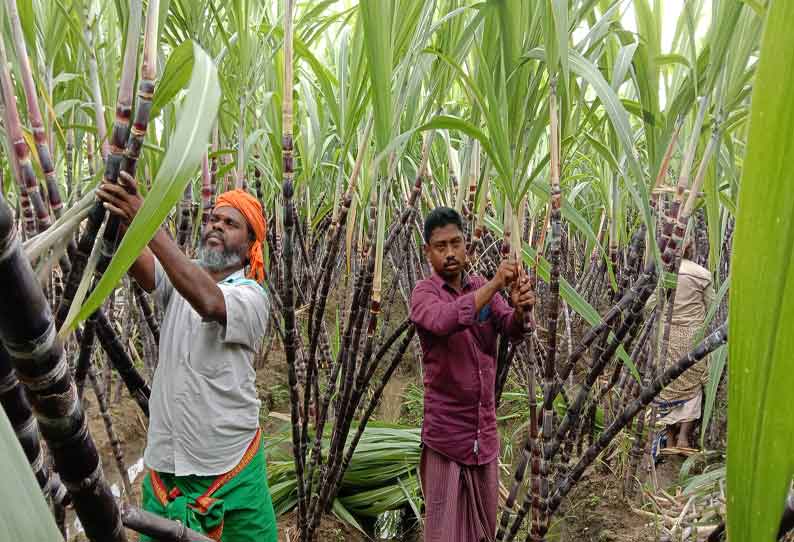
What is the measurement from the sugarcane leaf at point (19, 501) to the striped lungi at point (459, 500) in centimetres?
141

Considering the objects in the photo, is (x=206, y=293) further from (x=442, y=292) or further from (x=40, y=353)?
(x=40, y=353)

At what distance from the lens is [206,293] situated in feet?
3.33

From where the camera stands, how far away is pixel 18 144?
1.95 ft

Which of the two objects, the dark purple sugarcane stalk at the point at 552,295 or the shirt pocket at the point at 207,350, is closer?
the dark purple sugarcane stalk at the point at 552,295

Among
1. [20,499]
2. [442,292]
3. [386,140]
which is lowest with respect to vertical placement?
[442,292]

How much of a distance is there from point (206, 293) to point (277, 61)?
0.69 meters

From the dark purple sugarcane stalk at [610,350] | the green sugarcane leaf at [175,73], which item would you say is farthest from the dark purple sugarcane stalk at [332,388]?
the green sugarcane leaf at [175,73]

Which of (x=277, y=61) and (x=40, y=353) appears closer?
(x=40, y=353)

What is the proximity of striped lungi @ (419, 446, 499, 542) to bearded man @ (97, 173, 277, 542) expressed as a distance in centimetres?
43

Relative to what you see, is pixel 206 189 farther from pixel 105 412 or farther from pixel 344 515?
pixel 344 515

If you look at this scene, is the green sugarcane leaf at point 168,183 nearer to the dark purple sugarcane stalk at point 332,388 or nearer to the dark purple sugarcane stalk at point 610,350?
the dark purple sugarcane stalk at point 610,350

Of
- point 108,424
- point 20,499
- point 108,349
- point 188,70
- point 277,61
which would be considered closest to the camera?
point 20,499

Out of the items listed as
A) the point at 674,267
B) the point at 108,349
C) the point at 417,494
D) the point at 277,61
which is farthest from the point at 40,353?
the point at 417,494

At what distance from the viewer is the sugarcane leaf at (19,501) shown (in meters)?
0.11
